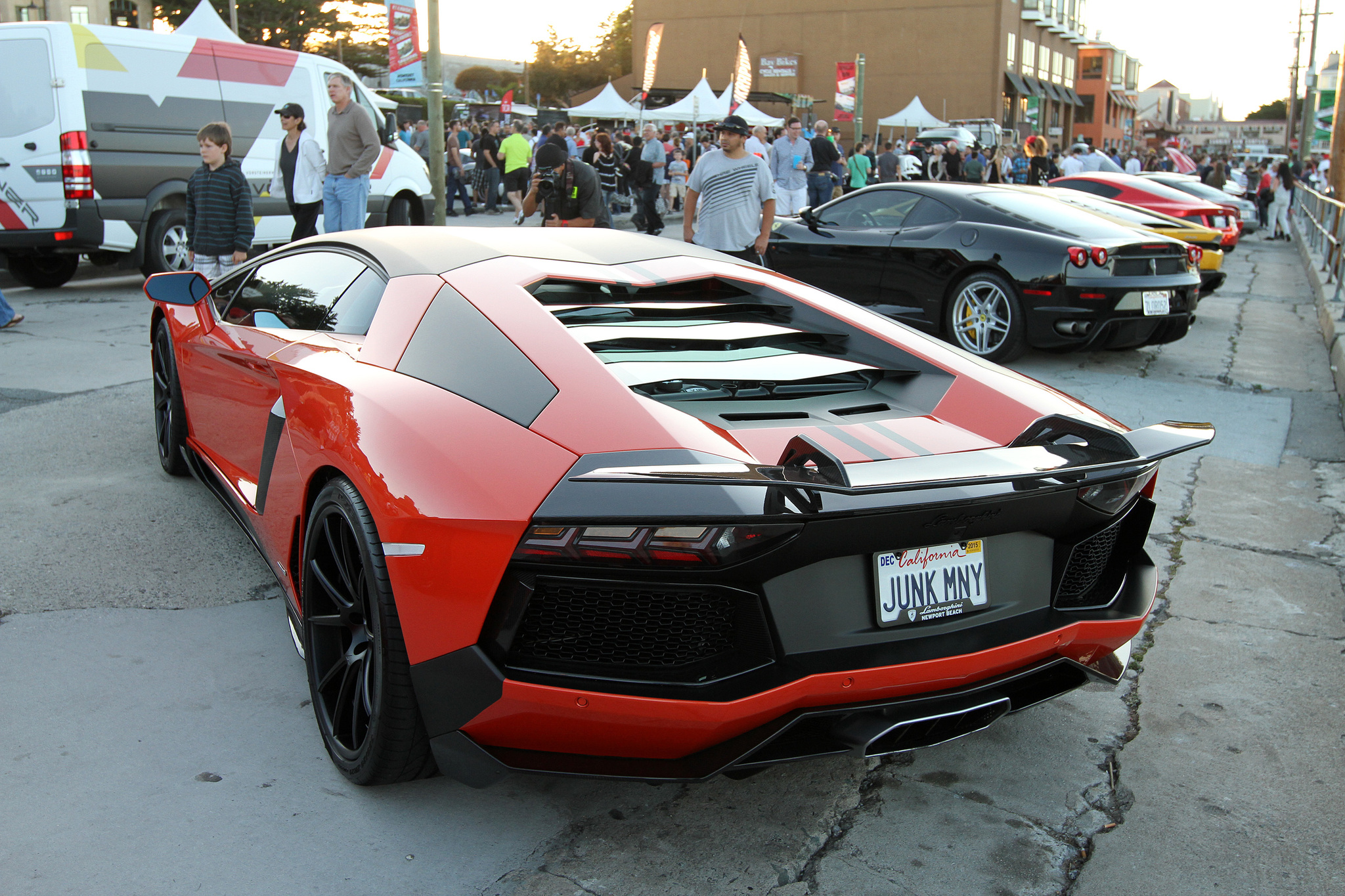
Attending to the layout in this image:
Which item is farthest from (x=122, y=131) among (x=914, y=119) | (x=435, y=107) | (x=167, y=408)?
(x=914, y=119)

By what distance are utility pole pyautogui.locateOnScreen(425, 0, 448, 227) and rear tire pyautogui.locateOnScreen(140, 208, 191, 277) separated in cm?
332

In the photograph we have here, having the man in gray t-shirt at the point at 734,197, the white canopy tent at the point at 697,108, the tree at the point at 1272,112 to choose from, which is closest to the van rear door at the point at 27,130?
the man in gray t-shirt at the point at 734,197

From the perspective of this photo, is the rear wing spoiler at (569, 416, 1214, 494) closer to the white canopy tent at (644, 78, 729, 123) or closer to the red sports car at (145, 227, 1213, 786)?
the red sports car at (145, 227, 1213, 786)

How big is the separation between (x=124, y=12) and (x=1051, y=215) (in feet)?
159

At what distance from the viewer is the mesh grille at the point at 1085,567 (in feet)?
8.39

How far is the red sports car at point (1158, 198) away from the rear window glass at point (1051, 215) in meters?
4.55

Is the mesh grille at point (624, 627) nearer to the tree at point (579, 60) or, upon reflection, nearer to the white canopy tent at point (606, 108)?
the white canopy tent at point (606, 108)

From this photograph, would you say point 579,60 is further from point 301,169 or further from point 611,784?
point 611,784

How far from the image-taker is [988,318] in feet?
26.5

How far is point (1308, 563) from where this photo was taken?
4.33 metres

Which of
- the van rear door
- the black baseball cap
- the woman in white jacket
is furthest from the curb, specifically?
the van rear door

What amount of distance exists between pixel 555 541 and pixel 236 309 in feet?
7.98

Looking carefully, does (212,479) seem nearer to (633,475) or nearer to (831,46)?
(633,475)

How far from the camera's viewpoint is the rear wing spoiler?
6.66 feet
